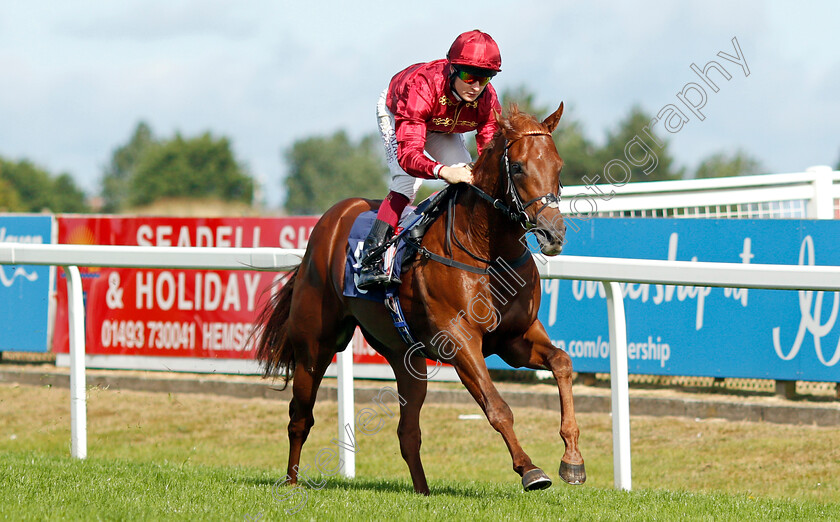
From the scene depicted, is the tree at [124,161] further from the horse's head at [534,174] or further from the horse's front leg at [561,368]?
the horse's head at [534,174]

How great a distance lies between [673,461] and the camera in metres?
7.50

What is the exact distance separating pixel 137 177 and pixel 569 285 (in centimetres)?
8012

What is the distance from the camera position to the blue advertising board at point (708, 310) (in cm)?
823

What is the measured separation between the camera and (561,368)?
185 inches

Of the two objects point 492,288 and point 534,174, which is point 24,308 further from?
point 534,174

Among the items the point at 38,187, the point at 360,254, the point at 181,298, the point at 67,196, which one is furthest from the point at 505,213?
the point at 67,196

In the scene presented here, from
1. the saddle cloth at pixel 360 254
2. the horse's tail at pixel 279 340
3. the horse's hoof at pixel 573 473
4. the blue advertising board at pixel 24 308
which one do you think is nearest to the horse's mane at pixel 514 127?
the saddle cloth at pixel 360 254

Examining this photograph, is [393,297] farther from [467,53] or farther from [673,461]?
[673,461]

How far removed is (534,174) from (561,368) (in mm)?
882

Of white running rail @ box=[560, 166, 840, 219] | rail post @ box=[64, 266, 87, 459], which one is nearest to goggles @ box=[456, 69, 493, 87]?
rail post @ box=[64, 266, 87, 459]

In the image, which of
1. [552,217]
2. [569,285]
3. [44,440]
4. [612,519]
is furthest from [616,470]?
[44,440]

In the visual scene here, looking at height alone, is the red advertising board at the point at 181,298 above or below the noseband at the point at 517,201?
below

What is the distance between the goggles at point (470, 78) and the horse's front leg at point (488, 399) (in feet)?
3.92

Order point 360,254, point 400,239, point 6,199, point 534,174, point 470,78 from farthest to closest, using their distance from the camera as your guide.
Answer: point 6,199, point 360,254, point 400,239, point 470,78, point 534,174
